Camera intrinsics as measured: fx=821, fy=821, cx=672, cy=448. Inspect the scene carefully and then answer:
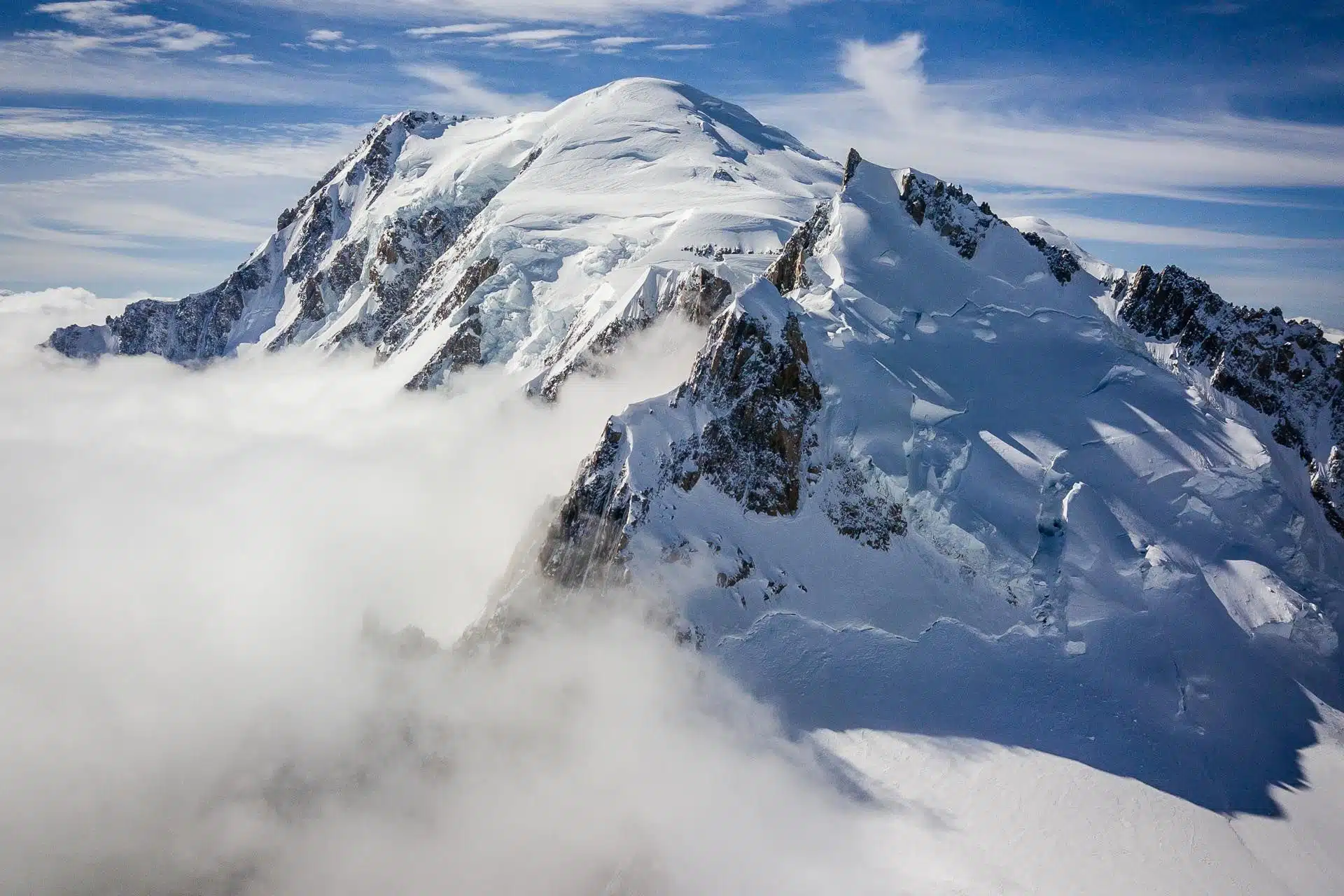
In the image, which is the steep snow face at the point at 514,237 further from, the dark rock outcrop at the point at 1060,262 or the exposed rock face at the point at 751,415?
the dark rock outcrop at the point at 1060,262

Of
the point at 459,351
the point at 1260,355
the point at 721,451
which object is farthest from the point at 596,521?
the point at 1260,355

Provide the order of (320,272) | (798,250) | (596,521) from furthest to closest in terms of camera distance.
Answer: (320,272), (798,250), (596,521)

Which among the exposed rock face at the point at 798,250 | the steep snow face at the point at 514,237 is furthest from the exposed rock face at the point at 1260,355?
the steep snow face at the point at 514,237

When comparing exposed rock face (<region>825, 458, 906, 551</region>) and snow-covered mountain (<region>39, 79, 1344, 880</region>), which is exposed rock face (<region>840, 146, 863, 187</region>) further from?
exposed rock face (<region>825, 458, 906, 551</region>)

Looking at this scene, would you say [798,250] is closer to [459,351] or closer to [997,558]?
[997,558]

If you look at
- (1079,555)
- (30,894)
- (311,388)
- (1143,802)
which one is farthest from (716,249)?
(30,894)

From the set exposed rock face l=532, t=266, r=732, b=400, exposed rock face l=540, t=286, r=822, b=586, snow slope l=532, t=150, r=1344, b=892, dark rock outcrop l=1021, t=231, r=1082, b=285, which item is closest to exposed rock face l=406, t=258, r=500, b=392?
exposed rock face l=532, t=266, r=732, b=400
